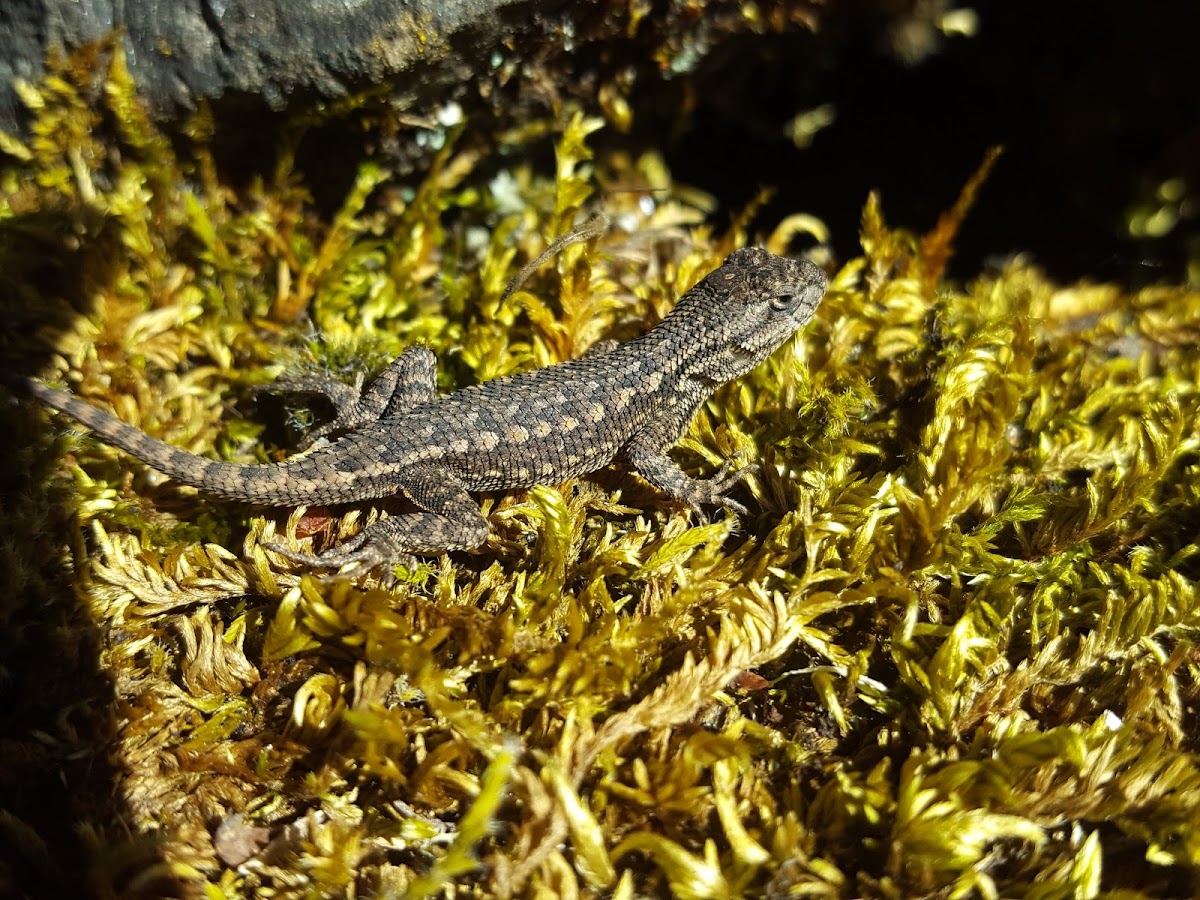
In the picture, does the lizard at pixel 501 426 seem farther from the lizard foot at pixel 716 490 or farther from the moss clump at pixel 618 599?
the moss clump at pixel 618 599

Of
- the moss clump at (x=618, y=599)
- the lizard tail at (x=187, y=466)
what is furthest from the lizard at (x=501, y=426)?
the moss clump at (x=618, y=599)

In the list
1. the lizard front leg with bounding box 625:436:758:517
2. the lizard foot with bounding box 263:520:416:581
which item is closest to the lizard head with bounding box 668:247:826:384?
the lizard front leg with bounding box 625:436:758:517

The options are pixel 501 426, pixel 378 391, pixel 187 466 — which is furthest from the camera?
pixel 378 391

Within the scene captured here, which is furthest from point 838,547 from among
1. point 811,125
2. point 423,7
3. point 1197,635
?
point 811,125

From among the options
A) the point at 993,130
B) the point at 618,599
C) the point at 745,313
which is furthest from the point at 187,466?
the point at 993,130

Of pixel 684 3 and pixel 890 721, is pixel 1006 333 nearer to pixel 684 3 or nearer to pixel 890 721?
pixel 890 721

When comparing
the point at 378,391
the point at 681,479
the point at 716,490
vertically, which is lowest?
the point at 716,490

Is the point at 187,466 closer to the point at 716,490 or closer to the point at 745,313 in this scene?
the point at 716,490
